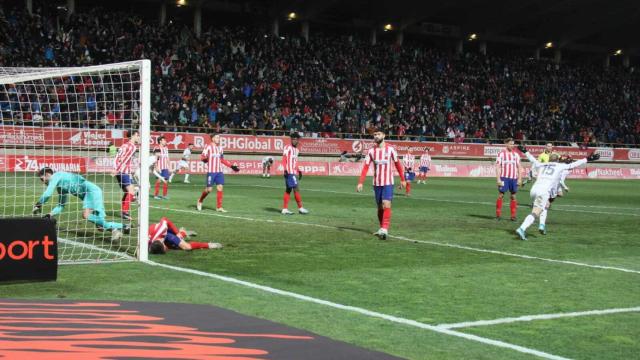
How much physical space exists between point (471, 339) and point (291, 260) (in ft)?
16.4

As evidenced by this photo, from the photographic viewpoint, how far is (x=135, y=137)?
48.9ft

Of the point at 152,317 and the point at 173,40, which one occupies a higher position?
the point at 173,40

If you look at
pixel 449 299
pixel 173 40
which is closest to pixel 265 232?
pixel 449 299

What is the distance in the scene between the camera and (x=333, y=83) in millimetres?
51094

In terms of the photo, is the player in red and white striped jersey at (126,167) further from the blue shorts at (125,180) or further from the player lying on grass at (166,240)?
the player lying on grass at (166,240)

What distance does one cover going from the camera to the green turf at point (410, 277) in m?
6.96

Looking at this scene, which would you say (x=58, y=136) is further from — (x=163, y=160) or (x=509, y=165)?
(x=509, y=165)

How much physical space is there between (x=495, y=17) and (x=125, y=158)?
5315 centimetres

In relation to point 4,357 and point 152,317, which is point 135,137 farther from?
point 4,357

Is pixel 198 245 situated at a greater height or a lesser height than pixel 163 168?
lesser

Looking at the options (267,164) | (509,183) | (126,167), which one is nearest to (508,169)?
(509,183)

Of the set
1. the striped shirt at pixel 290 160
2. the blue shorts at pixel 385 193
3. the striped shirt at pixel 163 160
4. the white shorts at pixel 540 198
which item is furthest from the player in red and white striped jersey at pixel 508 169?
the striped shirt at pixel 163 160

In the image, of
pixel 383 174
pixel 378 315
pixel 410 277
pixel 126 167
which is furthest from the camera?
pixel 126 167

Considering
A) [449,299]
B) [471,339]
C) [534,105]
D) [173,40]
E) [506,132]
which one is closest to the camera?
[471,339]
